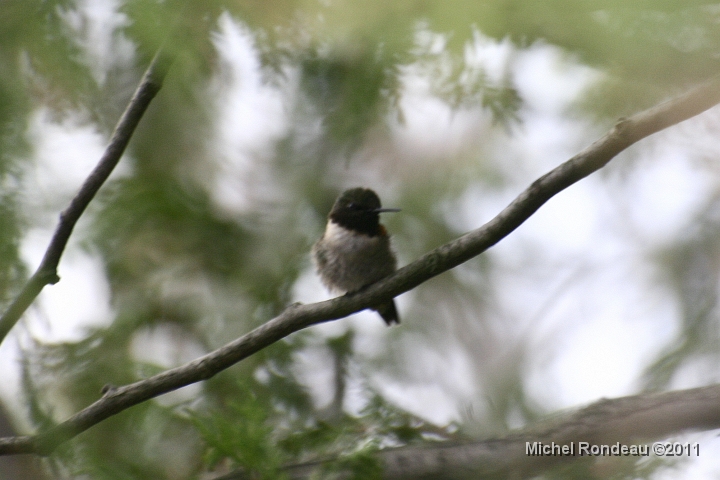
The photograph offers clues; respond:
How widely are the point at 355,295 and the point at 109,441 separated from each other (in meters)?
1.99

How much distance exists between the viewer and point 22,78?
366cm

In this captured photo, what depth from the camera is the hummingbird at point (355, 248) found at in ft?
12.1

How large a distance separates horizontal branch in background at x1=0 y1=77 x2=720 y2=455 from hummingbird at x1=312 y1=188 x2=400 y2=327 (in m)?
0.85

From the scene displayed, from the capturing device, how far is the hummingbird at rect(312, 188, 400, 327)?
145 inches

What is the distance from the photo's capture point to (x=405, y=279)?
264 centimetres

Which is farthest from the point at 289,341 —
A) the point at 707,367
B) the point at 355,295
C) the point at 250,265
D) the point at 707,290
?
the point at 707,290

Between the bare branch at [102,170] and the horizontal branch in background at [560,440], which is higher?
the bare branch at [102,170]

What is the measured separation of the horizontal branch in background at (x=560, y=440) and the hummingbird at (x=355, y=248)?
853mm

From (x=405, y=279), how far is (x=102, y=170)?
1.32m
